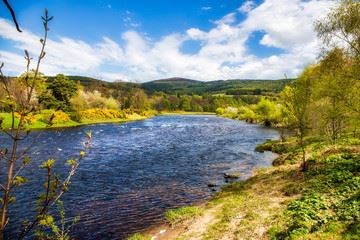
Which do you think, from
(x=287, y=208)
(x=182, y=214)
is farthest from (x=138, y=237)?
(x=287, y=208)

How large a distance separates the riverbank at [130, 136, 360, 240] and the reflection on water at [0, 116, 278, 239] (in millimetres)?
3075

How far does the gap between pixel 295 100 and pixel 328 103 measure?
Answer: 7312 millimetres

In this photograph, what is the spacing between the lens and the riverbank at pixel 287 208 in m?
15.3

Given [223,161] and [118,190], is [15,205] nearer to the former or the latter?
[118,190]

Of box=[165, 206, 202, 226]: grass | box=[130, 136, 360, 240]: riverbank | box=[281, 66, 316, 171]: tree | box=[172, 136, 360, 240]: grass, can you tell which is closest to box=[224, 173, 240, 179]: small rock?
box=[172, 136, 360, 240]: grass

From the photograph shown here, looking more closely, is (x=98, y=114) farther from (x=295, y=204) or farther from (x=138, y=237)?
(x=295, y=204)

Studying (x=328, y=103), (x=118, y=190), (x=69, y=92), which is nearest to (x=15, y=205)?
(x=118, y=190)

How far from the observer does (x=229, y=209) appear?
21625mm

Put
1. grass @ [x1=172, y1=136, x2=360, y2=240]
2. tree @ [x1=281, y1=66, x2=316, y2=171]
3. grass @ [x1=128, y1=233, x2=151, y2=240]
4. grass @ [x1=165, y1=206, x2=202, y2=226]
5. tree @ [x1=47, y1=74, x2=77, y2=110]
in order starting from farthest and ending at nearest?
1. tree @ [x1=47, y1=74, x2=77, y2=110]
2. tree @ [x1=281, y1=66, x2=316, y2=171]
3. grass @ [x1=165, y1=206, x2=202, y2=226]
4. grass @ [x1=128, y1=233, x2=151, y2=240]
5. grass @ [x1=172, y1=136, x2=360, y2=240]

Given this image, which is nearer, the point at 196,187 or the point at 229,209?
the point at 229,209

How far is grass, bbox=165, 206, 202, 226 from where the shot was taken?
2130cm

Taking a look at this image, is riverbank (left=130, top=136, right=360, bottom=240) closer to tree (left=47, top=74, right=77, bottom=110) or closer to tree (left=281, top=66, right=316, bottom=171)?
tree (left=281, top=66, right=316, bottom=171)

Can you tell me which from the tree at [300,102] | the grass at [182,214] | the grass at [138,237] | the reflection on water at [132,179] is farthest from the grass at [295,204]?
the reflection on water at [132,179]

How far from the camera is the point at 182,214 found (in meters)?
22.3
